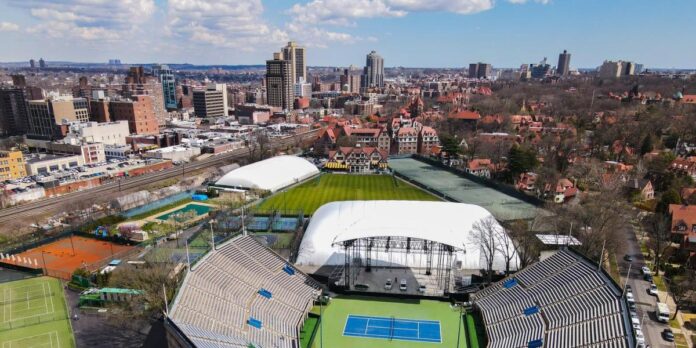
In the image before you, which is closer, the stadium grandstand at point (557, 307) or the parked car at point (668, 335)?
the stadium grandstand at point (557, 307)

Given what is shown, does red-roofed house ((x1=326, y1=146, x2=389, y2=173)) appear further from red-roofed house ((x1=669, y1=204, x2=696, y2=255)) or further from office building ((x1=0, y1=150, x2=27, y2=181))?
office building ((x1=0, y1=150, x2=27, y2=181))

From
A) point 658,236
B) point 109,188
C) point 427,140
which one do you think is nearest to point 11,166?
point 109,188

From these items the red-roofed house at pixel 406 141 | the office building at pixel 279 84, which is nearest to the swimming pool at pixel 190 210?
the red-roofed house at pixel 406 141

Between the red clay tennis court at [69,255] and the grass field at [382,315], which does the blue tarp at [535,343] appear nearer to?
the grass field at [382,315]

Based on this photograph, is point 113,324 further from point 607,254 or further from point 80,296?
point 607,254

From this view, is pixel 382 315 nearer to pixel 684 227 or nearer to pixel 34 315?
pixel 34 315

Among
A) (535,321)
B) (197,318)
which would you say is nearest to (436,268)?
(535,321)
